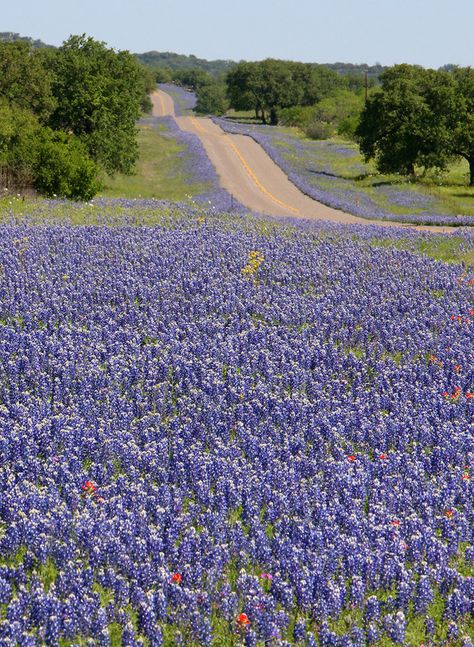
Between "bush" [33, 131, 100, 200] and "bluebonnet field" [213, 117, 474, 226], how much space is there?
13.0m

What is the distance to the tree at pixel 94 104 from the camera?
165 feet

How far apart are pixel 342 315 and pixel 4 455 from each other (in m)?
9.15

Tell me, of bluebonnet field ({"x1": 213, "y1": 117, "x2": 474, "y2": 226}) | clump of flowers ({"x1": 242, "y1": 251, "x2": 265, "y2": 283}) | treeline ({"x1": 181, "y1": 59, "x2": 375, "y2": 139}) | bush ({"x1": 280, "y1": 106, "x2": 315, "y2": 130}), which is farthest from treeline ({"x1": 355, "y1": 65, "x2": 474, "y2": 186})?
bush ({"x1": 280, "y1": 106, "x2": 315, "y2": 130})

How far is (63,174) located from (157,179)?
2148 centimetres

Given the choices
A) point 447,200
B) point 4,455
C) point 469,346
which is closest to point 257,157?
point 447,200

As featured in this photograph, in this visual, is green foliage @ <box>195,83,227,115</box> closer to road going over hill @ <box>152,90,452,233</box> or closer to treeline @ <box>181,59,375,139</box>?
treeline @ <box>181,59,375,139</box>

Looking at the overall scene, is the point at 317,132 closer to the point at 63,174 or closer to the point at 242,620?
the point at 63,174

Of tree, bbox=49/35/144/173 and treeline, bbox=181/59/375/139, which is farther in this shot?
treeline, bbox=181/59/375/139

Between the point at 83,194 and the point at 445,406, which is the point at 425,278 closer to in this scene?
the point at 445,406

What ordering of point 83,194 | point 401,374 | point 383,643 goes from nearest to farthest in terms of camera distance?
1. point 383,643
2. point 401,374
3. point 83,194

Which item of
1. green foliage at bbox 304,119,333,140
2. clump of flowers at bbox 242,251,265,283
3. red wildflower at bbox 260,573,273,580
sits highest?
green foliage at bbox 304,119,333,140

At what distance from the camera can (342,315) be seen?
18.1 meters

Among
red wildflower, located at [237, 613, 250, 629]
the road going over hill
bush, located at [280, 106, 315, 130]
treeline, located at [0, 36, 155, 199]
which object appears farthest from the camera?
bush, located at [280, 106, 315, 130]

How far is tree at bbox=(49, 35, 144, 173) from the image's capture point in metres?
50.3
